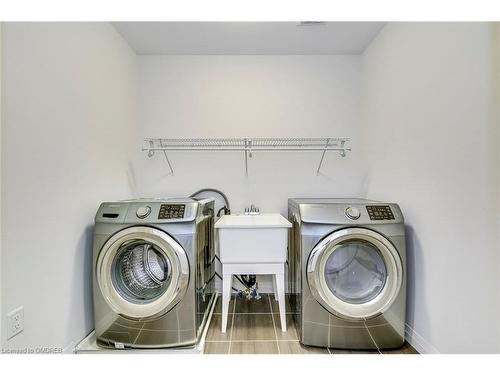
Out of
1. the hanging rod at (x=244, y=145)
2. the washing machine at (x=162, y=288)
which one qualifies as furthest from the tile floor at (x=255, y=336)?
the hanging rod at (x=244, y=145)

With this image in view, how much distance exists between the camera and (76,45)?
173 centimetres

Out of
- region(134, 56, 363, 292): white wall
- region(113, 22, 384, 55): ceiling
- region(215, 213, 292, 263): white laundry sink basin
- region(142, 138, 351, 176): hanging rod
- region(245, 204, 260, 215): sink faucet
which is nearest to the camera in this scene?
region(215, 213, 292, 263): white laundry sink basin

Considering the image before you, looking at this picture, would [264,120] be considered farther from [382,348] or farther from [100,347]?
[100,347]

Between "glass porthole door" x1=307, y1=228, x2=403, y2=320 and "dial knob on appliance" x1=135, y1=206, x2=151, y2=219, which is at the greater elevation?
"dial knob on appliance" x1=135, y1=206, x2=151, y2=219

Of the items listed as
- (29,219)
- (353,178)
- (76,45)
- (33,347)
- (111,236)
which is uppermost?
(76,45)

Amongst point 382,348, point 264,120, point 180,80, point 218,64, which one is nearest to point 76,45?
point 180,80

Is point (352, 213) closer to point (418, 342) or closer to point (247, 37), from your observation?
point (418, 342)

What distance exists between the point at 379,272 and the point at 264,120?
1.67 m

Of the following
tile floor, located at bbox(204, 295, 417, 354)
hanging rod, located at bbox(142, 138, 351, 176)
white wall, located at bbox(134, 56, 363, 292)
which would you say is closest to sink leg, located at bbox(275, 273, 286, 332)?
tile floor, located at bbox(204, 295, 417, 354)

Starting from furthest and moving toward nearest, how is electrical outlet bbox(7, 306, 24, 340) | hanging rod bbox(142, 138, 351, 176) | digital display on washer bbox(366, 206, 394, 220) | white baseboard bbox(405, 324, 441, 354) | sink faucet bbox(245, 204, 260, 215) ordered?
1. hanging rod bbox(142, 138, 351, 176)
2. sink faucet bbox(245, 204, 260, 215)
3. digital display on washer bbox(366, 206, 394, 220)
4. white baseboard bbox(405, 324, 441, 354)
5. electrical outlet bbox(7, 306, 24, 340)

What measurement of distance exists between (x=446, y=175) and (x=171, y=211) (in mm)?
1644

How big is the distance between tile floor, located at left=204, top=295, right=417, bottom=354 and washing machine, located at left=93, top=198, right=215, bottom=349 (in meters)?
0.25

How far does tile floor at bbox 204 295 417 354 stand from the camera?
68.0 inches

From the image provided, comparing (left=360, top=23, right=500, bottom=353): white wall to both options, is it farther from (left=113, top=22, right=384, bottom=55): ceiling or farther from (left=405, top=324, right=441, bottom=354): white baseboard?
(left=113, top=22, right=384, bottom=55): ceiling
